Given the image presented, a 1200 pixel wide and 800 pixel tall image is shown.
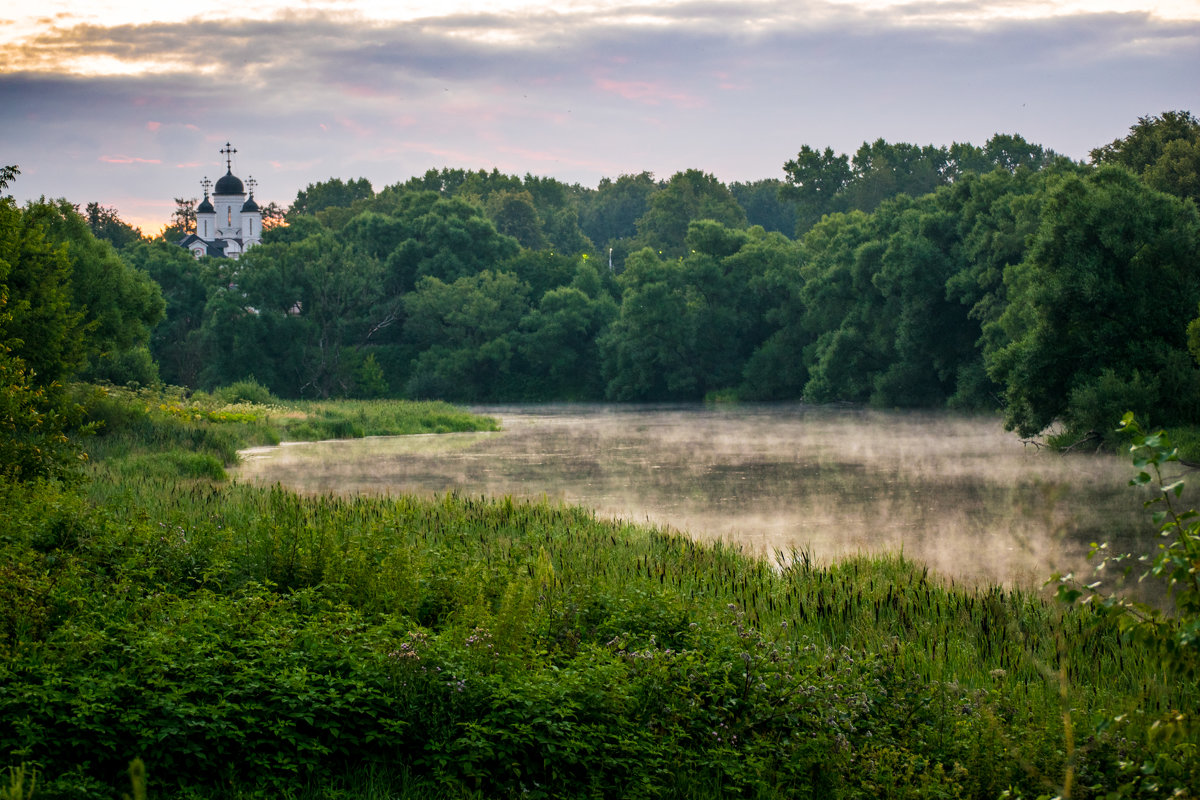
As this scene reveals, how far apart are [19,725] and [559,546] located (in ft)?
28.9

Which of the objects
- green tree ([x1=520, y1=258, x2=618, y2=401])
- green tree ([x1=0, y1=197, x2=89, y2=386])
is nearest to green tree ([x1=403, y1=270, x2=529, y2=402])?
green tree ([x1=520, y1=258, x2=618, y2=401])

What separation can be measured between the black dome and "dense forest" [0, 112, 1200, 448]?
23887mm

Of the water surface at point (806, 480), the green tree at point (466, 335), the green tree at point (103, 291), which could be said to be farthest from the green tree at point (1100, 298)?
the green tree at point (466, 335)

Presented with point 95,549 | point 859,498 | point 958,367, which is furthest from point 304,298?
point 95,549

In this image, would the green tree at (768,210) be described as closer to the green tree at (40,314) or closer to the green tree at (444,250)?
the green tree at (444,250)

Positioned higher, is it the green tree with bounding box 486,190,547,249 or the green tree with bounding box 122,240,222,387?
the green tree with bounding box 486,190,547,249

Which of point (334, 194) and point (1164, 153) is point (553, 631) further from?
point (334, 194)

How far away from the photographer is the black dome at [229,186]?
113875 millimetres

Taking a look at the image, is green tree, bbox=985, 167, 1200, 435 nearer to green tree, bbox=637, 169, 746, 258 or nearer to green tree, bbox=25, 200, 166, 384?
green tree, bbox=25, 200, 166, 384

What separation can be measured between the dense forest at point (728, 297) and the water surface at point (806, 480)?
12.5 ft

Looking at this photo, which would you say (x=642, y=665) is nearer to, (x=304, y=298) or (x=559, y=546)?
(x=559, y=546)

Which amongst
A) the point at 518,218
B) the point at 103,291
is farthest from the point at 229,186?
the point at 103,291

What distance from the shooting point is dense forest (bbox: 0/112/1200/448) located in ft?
102

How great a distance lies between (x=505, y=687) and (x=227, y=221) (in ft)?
380
